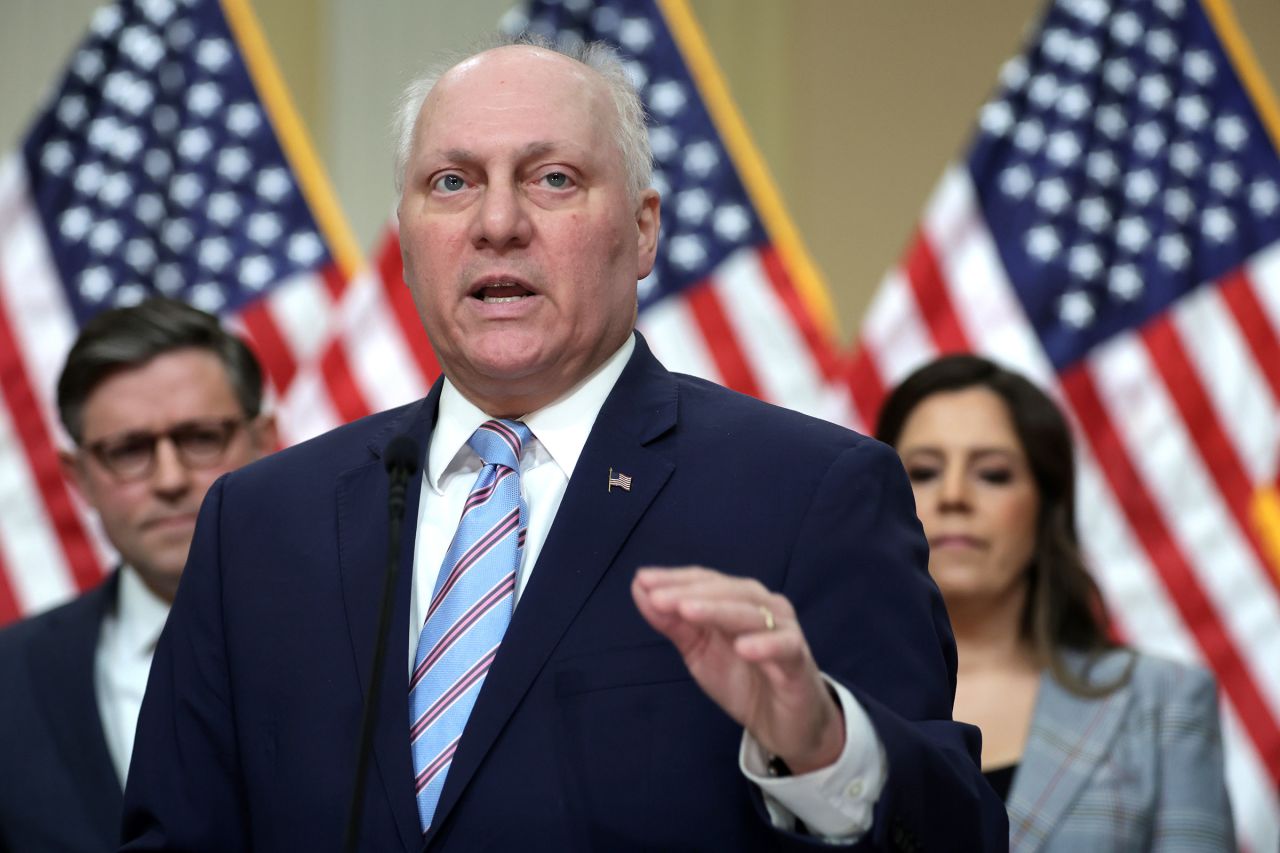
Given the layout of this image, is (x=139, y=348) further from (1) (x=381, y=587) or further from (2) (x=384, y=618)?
(2) (x=384, y=618)

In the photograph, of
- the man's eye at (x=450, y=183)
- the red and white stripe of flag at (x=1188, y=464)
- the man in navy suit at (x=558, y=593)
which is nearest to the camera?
the man in navy suit at (x=558, y=593)

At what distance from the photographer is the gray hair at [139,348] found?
3.27 m

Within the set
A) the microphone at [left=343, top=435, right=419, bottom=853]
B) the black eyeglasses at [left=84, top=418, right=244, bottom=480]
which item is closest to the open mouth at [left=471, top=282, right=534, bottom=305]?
the microphone at [left=343, top=435, right=419, bottom=853]

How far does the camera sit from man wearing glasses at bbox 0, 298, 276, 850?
2916 mm

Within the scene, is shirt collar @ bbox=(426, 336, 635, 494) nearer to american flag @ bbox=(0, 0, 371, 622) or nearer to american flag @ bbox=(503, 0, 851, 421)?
american flag @ bbox=(503, 0, 851, 421)

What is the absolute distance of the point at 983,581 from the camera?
3.43 metres

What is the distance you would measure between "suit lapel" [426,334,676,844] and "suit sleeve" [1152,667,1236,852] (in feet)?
5.42

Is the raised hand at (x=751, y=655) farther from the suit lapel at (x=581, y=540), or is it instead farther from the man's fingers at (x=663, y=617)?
the suit lapel at (x=581, y=540)

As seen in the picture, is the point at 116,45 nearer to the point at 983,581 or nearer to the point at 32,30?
the point at 32,30

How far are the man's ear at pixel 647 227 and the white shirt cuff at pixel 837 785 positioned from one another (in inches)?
26.6

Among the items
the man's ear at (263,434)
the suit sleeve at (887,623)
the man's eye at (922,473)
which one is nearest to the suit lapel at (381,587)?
the suit sleeve at (887,623)

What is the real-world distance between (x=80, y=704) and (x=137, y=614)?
0.79ft

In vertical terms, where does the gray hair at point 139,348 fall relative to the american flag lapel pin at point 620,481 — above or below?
above

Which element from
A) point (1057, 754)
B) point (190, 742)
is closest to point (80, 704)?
point (190, 742)
